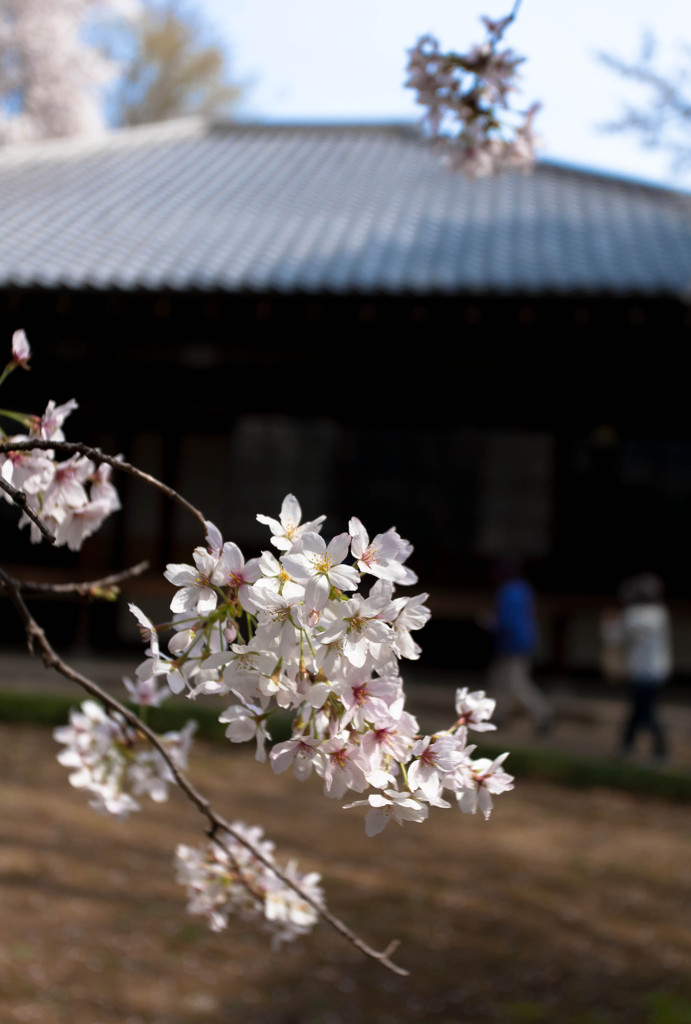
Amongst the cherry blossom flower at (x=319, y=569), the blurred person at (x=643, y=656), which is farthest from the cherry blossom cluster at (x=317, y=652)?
the blurred person at (x=643, y=656)

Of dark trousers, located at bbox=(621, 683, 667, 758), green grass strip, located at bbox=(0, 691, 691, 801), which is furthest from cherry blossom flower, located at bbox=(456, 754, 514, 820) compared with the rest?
dark trousers, located at bbox=(621, 683, 667, 758)

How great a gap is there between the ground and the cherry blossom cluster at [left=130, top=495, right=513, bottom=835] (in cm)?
265

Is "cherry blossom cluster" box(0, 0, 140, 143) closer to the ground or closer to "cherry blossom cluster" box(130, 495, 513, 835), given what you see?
the ground

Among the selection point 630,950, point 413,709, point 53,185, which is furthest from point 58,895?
point 53,185

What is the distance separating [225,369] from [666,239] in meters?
4.40

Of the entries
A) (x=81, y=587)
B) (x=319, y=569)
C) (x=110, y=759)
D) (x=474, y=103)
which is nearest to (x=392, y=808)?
(x=319, y=569)

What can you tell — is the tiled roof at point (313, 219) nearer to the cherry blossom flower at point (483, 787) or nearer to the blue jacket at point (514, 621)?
the blue jacket at point (514, 621)

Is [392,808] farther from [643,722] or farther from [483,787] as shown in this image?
[643,722]

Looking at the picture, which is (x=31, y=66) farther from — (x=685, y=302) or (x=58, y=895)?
(x=58, y=895)

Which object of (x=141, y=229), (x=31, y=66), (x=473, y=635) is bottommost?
(x=473, y=635)

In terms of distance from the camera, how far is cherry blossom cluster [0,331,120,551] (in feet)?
3.92

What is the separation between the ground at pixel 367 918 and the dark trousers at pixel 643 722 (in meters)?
0.59

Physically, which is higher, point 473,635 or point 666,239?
point 666,239

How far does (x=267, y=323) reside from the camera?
788 cm
